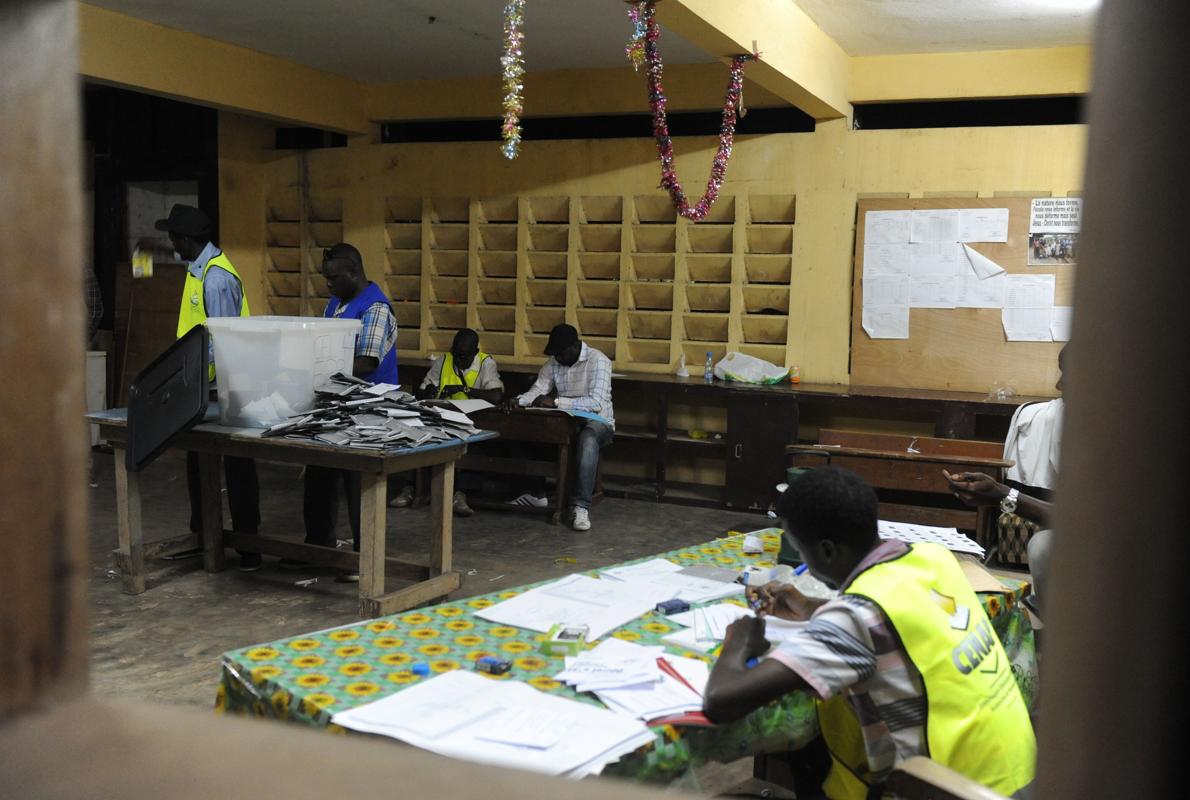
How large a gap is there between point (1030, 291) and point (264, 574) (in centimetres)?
520

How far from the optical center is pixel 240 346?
4344 mm

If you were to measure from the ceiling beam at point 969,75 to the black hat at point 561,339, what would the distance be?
8.75 ft

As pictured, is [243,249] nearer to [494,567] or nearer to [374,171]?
[374,171]

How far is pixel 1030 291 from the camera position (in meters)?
6.77

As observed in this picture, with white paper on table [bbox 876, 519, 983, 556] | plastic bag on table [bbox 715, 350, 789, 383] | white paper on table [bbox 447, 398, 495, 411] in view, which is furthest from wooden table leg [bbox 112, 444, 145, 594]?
plastic bag on table [bbox 715, 350, 789, 383]

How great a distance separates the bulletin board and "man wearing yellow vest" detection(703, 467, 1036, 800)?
5.22 meters

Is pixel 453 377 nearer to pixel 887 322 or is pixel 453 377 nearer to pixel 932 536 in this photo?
pixel 887 322

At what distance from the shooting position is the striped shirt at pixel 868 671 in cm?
185

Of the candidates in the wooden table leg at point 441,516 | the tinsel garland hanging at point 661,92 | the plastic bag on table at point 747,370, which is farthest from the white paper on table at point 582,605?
the plastic bag on table at point 747,370

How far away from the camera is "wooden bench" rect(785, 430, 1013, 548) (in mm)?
5445

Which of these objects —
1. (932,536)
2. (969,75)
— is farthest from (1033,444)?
(969,75)

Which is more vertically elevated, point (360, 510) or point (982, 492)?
point (982, 492)

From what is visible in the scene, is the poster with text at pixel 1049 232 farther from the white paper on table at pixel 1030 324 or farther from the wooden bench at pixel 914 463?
the wooden bench at pixel 914 463

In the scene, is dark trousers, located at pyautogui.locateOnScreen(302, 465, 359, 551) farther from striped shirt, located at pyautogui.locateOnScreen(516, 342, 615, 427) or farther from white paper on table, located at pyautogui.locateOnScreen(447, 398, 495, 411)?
striped shirt, located at pyautogui.locateOnScreen(516, 342, 615, 427)
